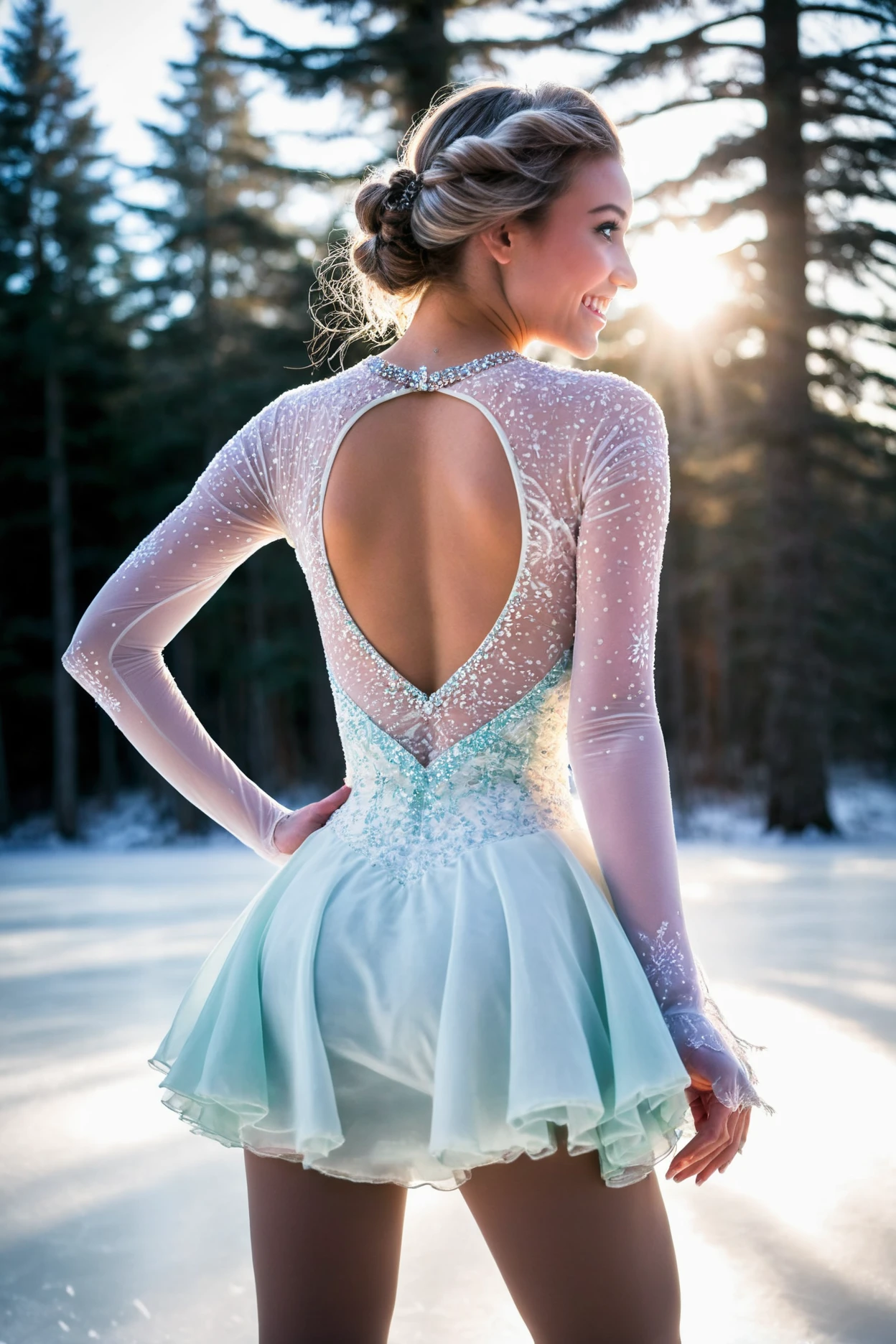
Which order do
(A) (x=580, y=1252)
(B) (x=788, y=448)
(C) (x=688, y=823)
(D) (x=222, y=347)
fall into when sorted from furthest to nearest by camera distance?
(D) (x=222, y=347) < (C) (x=688, y=823) < (B) (x=788, y=448) < (A) (x=580, y=1252)

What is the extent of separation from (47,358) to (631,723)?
17454 mm

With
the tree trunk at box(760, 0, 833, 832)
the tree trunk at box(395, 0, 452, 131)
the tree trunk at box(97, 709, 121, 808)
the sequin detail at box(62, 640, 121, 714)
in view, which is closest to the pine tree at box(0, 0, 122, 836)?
the tree trunk at box(97, 709, 121, 808)

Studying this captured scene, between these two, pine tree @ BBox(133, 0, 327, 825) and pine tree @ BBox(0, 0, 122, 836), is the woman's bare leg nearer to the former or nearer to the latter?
pine tree @ BBox(133, 0, 327, 825)

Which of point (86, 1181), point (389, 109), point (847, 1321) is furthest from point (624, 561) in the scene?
point (389, 109)

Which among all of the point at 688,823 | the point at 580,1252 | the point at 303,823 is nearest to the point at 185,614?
the point at 303,823

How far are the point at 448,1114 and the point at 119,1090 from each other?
9.85 ft

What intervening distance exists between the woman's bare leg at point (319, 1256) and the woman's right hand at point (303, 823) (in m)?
0.39

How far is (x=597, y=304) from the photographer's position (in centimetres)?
134

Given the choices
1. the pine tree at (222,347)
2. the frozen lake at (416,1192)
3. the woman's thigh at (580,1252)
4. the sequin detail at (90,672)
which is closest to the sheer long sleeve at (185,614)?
the sequin detail at (90,672)

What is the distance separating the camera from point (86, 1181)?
9.74 ft

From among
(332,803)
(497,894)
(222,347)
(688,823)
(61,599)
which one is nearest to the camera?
(497,894)

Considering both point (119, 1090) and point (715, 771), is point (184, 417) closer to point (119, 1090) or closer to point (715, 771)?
point (715, 771)

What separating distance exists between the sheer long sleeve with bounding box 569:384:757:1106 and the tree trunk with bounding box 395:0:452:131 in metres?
13.7

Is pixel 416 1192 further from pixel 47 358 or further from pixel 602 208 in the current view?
pixel 47 358
